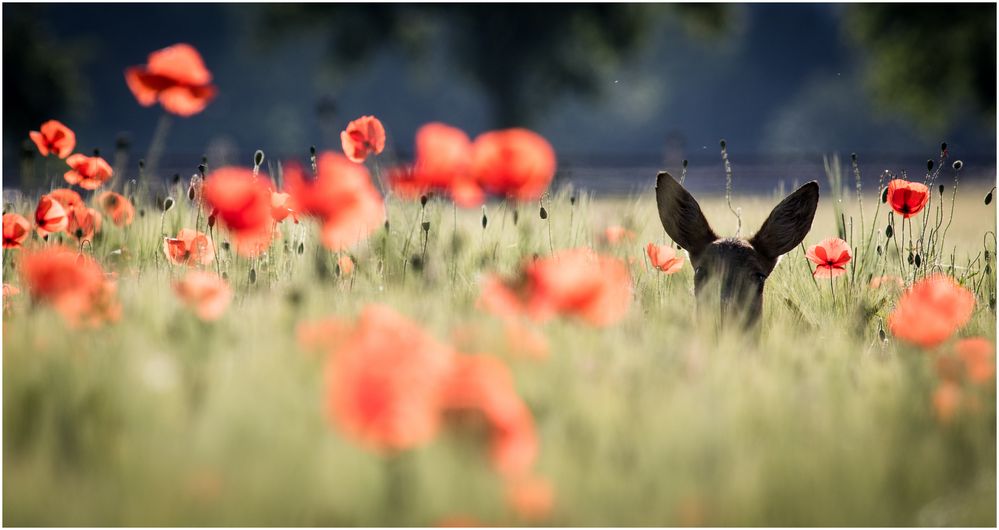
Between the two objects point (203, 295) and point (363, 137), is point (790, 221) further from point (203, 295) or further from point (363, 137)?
point (203, 295)

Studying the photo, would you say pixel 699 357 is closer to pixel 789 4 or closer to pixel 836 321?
pixel 836 321

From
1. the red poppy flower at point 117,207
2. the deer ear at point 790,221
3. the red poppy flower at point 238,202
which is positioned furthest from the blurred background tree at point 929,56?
the red poppy flower at point 238,202

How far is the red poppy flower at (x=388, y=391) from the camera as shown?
3.13 feet

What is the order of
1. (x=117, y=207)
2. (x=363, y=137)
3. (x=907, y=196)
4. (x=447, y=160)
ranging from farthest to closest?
(x=117, y=207), (x=907, y=196), (x=363, y=137), (x=447, y=160)

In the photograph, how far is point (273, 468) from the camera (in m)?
1.12

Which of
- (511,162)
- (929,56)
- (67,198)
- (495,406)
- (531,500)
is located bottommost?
(531,500)

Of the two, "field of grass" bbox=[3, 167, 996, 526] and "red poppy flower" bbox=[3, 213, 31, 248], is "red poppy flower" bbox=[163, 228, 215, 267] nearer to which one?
"red poppy flower" bbox=[3, 213, 31, 248]

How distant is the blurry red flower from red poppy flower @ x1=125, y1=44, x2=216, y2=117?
1.30 metres

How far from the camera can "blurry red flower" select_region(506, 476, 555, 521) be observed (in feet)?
3.58

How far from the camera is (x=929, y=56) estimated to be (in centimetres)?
1855

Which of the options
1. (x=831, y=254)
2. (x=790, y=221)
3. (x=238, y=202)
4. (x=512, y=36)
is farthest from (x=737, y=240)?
(x=512, y=36)

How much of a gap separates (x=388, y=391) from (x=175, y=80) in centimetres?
135

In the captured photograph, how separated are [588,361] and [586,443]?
0.75ft

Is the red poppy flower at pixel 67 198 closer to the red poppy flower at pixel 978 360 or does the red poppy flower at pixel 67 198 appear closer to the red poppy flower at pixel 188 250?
the red poppy flower at pixel 188 250
